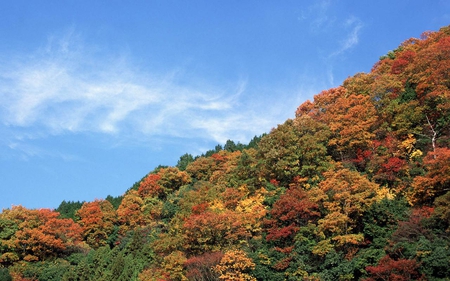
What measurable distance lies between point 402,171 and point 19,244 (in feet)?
92.3

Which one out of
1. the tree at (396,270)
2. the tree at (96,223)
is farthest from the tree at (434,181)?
the tree at (96,223)

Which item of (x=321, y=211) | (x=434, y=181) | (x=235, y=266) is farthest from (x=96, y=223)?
(x=434, y=181)

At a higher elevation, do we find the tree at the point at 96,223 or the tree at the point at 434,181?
the tree at the point at 96,223

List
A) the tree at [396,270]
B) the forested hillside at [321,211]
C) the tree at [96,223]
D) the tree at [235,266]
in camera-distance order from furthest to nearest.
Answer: the tree at [96,223] → the tree at [235,266] → the forested hillside at [321,211] → the tree at [396,270]

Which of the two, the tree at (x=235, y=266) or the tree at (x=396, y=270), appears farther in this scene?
the tree at (x=235, y=266)

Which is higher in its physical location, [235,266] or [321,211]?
[321,211]

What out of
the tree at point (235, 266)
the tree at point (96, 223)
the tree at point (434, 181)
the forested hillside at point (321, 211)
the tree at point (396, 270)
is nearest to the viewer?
the tree at point (396, 270)

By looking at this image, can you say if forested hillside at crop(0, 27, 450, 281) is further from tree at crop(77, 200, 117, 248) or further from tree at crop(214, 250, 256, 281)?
tree at crop(77, 200, 117, 248)

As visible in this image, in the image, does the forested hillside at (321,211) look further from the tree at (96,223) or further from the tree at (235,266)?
the tree at (96,223)

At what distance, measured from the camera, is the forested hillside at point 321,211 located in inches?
843

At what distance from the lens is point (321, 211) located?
2509cm

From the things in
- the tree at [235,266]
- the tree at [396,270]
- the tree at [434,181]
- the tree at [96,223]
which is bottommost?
the tree at [396,270]

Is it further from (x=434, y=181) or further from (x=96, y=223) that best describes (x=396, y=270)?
(x=96, y=223)

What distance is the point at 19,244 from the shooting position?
33969 millimetres
